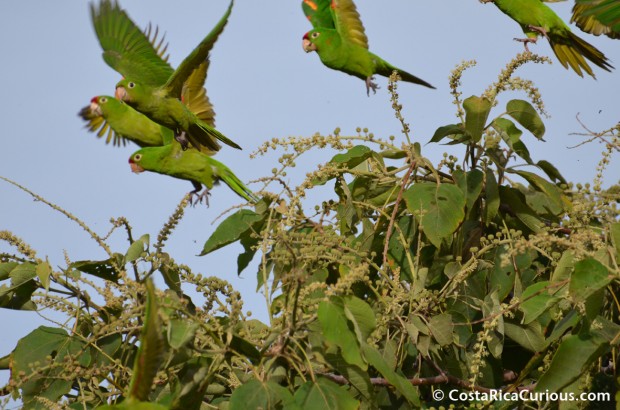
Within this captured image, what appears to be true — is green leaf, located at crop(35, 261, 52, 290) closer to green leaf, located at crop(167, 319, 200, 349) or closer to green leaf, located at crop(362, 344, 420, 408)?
green leaf, located at crop(167, 319, 200, 349)

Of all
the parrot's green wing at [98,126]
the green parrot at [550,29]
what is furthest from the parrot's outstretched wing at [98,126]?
the green parrot at [550,29]

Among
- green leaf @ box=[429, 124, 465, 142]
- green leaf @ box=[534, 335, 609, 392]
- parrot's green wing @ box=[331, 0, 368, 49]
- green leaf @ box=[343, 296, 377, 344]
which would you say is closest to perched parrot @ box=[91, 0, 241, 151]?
parrot's green wing @ box=[331, 0, 368, 49]

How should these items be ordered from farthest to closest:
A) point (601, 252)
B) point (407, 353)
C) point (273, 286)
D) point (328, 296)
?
1. point (273, 286)
2. point (407, 353)
3. point (601, 252)
4. point (328, 296)

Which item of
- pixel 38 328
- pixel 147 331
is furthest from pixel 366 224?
pixel 147 331

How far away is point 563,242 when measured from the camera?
1936 millimetres

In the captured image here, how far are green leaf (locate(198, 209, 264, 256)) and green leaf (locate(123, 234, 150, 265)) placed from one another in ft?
0.98

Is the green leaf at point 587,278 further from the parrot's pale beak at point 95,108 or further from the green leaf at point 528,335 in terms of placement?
the parrot's pale beak at point 95,108

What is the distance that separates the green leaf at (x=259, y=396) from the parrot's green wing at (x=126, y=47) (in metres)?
3.60

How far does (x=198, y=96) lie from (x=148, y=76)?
399mm

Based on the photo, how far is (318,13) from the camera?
5.18 m

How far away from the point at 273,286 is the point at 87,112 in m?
3.68

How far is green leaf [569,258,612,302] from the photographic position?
5.98 ft

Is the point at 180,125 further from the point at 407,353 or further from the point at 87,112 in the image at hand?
the point at 407,353

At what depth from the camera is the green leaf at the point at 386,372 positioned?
6.32ft
